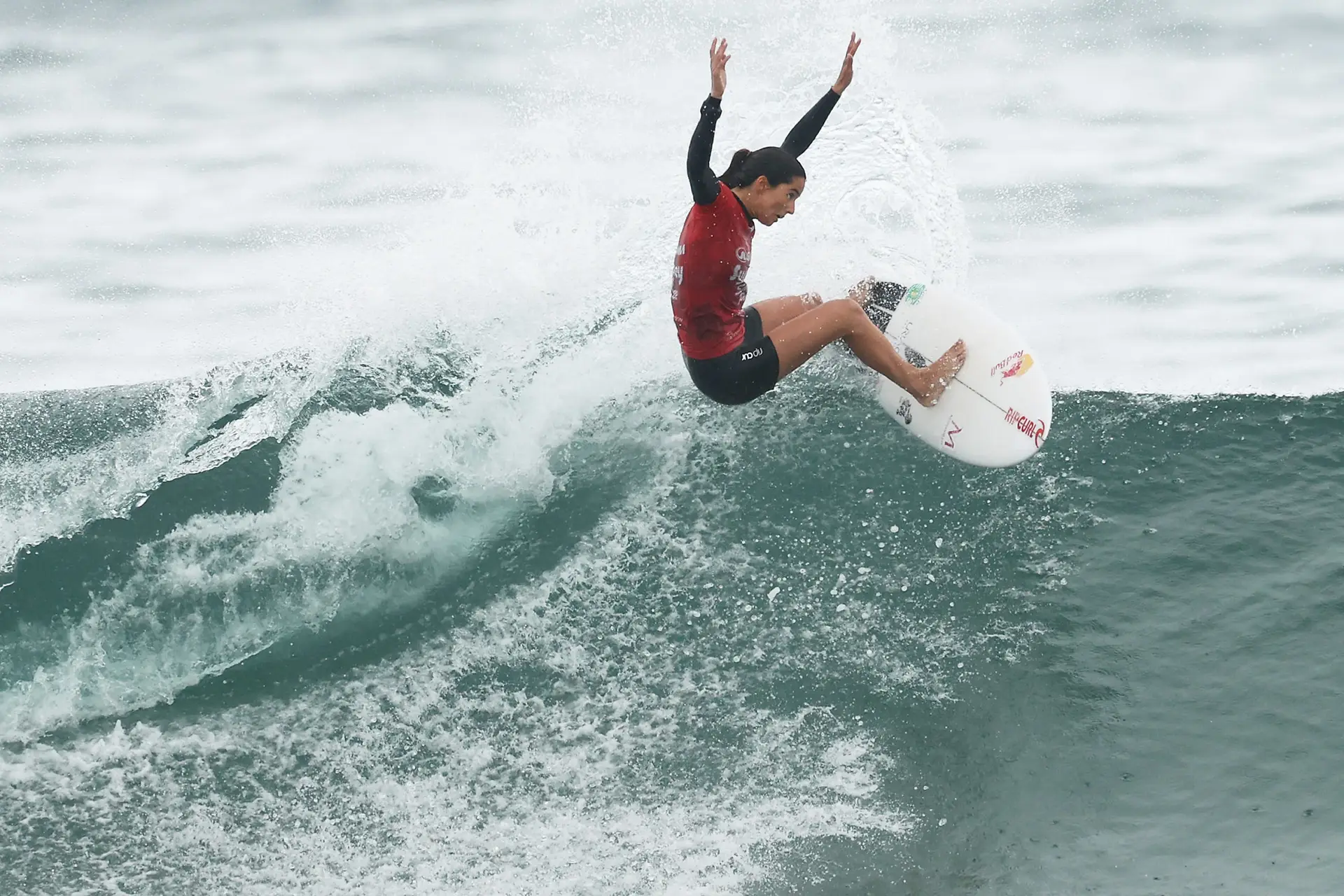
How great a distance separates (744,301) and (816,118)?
928 mm

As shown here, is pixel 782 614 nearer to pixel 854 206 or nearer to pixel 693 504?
pixel 693 504

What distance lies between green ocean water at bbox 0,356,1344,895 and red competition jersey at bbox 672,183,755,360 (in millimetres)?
1381

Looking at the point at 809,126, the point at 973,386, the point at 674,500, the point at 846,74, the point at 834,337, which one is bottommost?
the point at 674,500

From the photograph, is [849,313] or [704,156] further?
[849,313]

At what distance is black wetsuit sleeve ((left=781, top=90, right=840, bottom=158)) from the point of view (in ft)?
17.7

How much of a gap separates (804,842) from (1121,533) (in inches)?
105

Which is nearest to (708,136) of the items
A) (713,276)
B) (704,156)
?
(704,156)

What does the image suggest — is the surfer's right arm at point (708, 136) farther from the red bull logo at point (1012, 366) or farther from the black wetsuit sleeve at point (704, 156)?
the red bull logo at point (1012, 366)

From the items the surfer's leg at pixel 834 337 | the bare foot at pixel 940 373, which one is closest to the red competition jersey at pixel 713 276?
the surfer's leg at pixel 834 337

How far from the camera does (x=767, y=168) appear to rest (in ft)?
16.2

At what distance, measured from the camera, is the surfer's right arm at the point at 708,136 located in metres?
4.48

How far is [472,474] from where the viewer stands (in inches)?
270

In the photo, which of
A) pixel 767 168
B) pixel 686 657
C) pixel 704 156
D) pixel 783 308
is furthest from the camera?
pixel 783 308

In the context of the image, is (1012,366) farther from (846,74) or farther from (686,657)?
(686,657)
